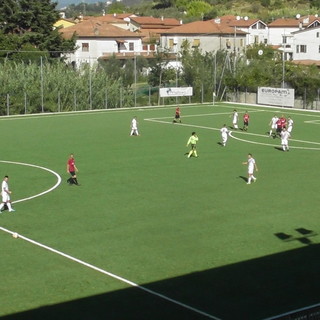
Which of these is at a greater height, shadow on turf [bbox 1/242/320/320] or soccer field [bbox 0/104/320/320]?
soccer field [bbox 0/104/320/320]

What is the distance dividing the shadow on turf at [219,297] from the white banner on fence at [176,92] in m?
51.8

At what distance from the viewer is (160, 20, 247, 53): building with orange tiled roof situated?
362 feet

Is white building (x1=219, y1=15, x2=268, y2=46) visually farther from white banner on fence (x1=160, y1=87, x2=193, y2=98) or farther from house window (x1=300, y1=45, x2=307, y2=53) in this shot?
white banner on fence (x1=160, y1=87, x2=193, y2=98)

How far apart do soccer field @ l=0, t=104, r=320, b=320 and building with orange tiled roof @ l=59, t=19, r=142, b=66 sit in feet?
203

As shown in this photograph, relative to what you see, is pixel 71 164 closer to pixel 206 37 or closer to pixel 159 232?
pixel 159 232

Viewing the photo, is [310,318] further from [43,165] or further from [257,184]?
[43,165]

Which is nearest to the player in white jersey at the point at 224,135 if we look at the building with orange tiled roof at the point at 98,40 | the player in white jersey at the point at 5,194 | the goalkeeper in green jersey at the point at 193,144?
the goalkeeper in green jersey at the point at 193,144

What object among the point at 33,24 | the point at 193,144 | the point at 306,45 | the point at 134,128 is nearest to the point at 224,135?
the point at 193,144

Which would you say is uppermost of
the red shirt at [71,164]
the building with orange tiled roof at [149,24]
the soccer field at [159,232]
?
the building with orange tiled roof at [149,24]

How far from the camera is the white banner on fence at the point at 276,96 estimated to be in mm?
68750

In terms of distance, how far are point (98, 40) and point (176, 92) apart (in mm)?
36290

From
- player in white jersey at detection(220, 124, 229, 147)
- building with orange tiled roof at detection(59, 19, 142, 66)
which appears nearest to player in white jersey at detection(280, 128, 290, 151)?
player in white jersey at detection(220, 124, 229, 147)

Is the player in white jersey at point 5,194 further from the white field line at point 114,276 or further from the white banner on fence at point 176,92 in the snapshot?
the white banner on fence at point 176,92

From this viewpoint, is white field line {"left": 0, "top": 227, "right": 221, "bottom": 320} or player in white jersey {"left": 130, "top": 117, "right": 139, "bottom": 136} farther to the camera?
player in white jersey {"left": 130, "top": 117, "right": 139, "bottom": 136}
